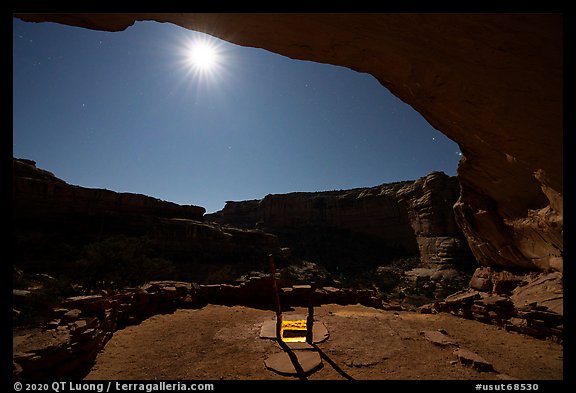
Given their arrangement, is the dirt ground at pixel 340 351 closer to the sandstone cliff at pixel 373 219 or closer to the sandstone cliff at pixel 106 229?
Answer: the sandstone cliff at pixel 106 229

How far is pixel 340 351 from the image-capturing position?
254 inches

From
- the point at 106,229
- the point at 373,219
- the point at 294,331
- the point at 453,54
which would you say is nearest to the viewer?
the point at 453,54

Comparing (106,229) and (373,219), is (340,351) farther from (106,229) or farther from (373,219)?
(373,219)

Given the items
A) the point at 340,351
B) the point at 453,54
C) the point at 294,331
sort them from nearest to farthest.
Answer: the point at 453,54 → the point at 340,351 → the point at 294,331

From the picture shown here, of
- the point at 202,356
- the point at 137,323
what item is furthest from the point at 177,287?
the point at 202,356

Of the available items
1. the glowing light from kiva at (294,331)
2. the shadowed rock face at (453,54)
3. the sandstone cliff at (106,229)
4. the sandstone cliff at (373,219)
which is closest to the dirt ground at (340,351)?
the glowing light from kiva at (294,331)

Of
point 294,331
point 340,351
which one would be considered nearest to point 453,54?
point 340,351

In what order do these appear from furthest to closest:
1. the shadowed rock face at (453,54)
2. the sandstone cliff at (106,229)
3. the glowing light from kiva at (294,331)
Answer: the sandstone cliff at (106,229), the glowing light from kiva at (294,331), the shadowed rock face at (453,54)

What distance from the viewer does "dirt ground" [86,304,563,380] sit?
5332mm

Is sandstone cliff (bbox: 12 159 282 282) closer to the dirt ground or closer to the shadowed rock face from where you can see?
the dirt ground

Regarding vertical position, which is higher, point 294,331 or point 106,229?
point 106,229

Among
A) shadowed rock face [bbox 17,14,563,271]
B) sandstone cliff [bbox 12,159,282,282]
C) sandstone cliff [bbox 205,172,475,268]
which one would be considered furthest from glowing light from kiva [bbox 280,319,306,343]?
sandstone cliff [bbox 205,172,475,268]

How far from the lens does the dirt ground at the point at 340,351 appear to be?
5332 mm

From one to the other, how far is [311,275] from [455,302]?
89.6 feet
